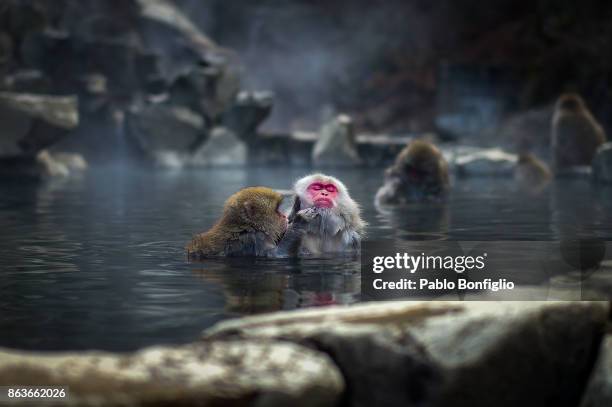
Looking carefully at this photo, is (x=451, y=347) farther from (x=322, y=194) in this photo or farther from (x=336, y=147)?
(x=336, y=147)

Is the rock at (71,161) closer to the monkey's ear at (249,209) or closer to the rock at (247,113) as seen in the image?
the rock at (247,113)

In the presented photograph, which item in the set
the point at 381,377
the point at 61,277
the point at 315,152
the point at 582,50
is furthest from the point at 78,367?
the point at 582,50

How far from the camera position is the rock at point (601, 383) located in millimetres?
2844

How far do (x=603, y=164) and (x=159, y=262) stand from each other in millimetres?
10557

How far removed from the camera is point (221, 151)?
1086 inches

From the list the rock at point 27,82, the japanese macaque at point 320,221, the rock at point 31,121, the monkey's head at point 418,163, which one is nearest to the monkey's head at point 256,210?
the japanese macaque at point 320,221

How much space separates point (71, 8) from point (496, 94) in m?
15.7

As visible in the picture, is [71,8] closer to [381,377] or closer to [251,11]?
[251,11]

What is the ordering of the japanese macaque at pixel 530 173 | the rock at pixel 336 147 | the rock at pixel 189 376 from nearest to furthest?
the rock at pixel 189 376
the japanese macaque at pixel 530 173
the rock at pixel 336 147

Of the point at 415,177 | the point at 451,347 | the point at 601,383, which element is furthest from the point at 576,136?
the point at 451,347

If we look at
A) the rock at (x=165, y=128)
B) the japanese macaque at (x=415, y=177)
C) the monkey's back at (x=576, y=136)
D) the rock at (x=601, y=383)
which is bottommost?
the rock at (x=601, y=383)

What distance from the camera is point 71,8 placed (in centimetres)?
3272

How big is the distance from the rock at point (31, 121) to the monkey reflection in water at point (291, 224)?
1237 centimetres

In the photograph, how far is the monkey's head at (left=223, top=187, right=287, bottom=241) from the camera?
18.8ft
